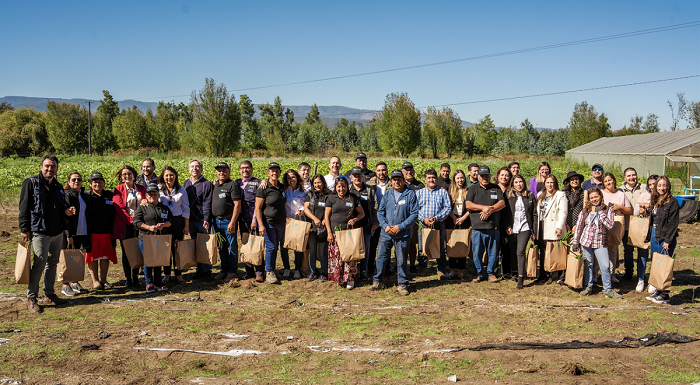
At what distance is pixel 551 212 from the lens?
712 centimetres

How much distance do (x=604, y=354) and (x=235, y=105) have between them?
39.8 m

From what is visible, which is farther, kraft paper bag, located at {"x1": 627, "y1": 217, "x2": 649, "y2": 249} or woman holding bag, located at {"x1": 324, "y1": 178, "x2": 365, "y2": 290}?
woman holding bag, located at {"x1": 324, "y1": 178, "x2": 365, "y2": 290}

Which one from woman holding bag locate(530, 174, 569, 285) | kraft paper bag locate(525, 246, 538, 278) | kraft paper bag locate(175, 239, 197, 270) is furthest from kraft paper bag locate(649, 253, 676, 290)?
kraft paper bag locate(175, 239, 197, 270)

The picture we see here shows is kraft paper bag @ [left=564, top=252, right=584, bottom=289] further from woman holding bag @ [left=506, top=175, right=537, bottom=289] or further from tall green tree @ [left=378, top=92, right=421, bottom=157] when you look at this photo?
tall green tree @ [left=378, top=92, right=421, bottom=157]

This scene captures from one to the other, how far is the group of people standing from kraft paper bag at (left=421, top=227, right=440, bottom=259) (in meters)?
0.10

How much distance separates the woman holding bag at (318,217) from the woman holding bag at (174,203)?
1933 millimetres

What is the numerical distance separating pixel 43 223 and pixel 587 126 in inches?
1971

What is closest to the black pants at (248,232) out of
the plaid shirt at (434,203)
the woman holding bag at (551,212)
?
the plaid shirt at (434,203)

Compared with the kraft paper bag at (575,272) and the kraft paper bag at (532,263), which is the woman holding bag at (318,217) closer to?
the kraft paper bag at (532,263)

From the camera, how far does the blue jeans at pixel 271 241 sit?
7.53 m

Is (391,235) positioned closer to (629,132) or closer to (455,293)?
(455,293)

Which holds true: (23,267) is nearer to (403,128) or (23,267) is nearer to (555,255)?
(555,255)

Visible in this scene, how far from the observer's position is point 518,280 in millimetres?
7320

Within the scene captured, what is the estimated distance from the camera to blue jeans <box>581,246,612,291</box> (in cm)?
668
